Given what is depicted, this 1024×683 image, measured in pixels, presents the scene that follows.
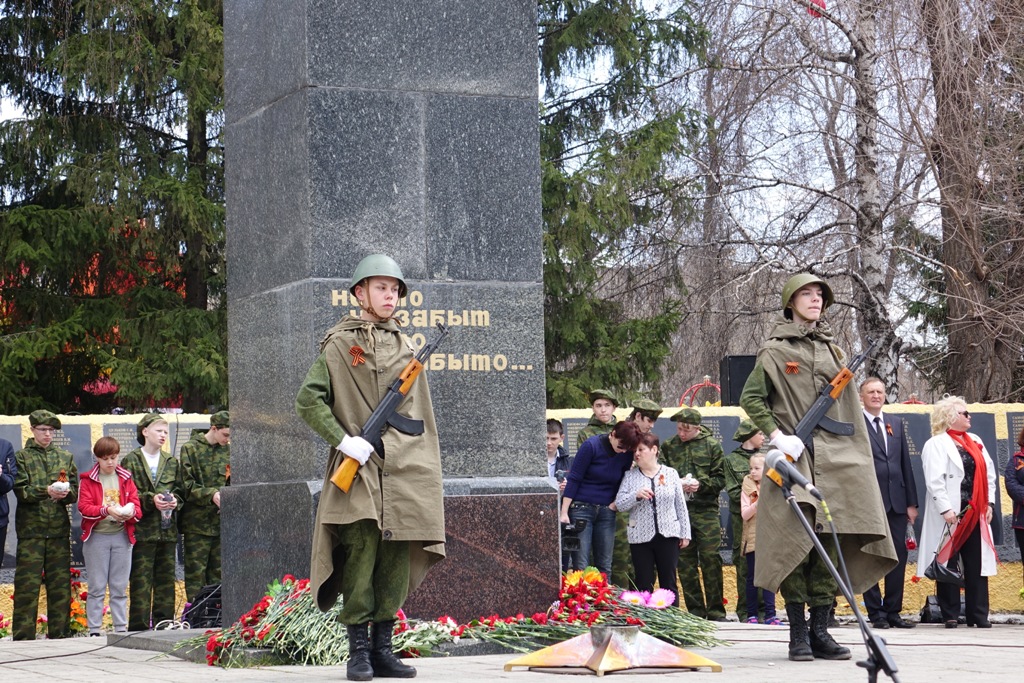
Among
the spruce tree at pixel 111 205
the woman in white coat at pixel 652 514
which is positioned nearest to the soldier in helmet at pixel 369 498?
the woman in white coat at pixel 652 514

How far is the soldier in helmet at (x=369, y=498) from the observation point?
770 centimetres

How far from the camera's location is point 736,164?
21.5m

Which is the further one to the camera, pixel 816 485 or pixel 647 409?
pixel 647 409

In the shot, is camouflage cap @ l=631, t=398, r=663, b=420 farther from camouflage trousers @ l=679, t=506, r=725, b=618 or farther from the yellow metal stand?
the yellow metal stand

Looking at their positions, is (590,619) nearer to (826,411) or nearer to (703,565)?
(826,411)

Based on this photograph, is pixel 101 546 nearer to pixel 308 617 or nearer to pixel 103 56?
pixel 308 617

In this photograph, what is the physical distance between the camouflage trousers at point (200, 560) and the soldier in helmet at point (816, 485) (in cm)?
689

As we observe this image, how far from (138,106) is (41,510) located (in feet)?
30.6

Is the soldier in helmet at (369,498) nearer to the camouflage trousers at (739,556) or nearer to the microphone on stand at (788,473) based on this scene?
the microphone on stand at (788,473)

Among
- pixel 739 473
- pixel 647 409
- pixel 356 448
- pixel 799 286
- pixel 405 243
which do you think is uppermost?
pixel 405 243

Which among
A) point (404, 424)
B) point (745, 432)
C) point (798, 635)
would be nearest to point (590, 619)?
point (798, 635)

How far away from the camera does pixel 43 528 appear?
13.6m

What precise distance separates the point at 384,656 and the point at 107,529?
6461mm

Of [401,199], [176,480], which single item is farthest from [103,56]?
[401,199]
